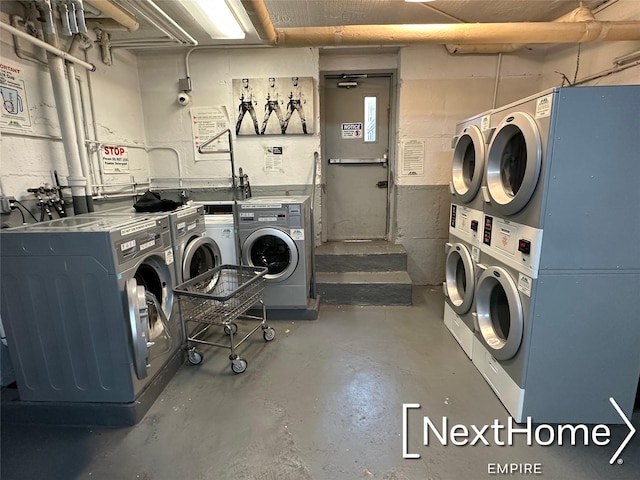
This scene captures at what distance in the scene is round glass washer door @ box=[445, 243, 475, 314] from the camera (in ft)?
7.52

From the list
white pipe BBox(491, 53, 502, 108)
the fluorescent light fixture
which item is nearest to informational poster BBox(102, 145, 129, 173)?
the fluorescent light fixture

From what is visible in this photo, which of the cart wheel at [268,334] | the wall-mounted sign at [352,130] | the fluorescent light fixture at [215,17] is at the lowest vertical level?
the cart wheel at [268,334]

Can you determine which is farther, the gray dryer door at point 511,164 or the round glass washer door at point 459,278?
the round glass washer door at point 459,278

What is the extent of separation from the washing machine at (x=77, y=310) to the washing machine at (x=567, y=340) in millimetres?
1968

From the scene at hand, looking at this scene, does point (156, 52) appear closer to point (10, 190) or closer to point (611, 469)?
point (10, 190)

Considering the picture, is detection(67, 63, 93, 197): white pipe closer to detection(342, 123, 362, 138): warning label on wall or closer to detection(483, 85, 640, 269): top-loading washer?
detection(342, 123, 362, 138): warning label on wall

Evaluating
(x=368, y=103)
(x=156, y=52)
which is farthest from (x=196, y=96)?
(x=368, y=103)

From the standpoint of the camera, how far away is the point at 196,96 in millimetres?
3592

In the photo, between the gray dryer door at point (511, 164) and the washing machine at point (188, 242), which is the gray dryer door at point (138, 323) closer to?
the washing machine at point (188, 242)

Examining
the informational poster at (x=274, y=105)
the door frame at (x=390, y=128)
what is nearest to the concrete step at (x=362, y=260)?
the door frame at (x=390, y=128)

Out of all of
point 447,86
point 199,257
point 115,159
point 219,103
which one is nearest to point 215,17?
point 219,103

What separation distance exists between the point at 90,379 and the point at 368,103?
3.66 meters

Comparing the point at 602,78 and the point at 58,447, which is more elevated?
the point at 602,78

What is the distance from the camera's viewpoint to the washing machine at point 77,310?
163cm
